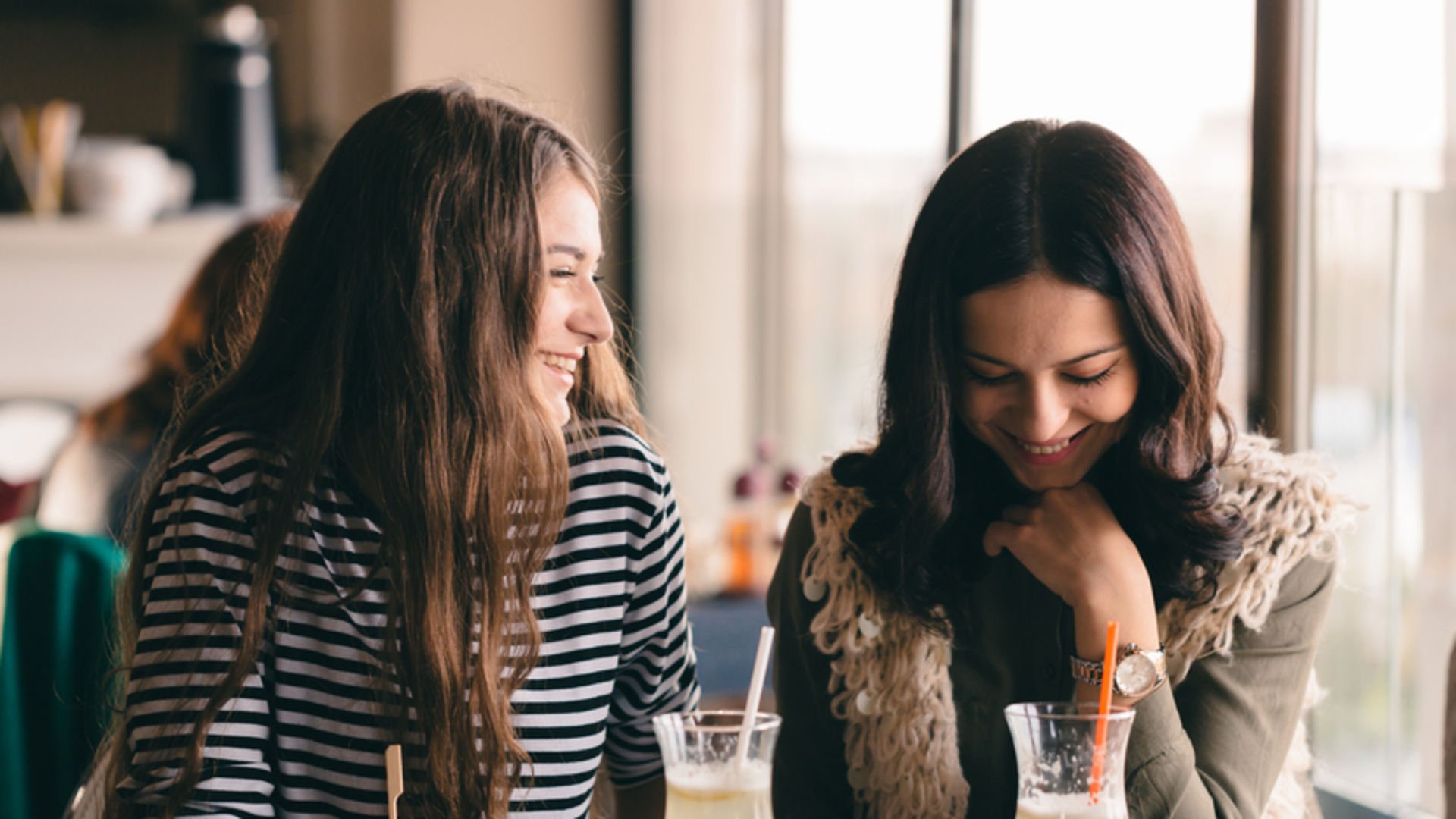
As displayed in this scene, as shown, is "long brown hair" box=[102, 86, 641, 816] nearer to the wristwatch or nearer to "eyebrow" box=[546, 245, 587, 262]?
"eyebrow" box=[546, 245, 587, 262]

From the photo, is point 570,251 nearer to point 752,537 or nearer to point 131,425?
point 131,425

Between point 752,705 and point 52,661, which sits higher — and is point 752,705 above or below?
above

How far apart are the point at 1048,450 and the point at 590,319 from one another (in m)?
0.42

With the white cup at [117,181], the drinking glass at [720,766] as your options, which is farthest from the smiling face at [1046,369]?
the white cup at [117,181]

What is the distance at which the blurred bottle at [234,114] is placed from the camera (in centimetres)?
381

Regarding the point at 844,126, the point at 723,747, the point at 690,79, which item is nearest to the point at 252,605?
the point at 723,747

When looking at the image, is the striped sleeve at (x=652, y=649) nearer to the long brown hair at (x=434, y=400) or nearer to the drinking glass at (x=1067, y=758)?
the long brown hair at (x=434, y=400)

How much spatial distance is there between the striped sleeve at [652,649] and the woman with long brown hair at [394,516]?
62 mm

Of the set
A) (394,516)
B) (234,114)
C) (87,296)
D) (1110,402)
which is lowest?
(394,516)

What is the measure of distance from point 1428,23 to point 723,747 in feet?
3.83

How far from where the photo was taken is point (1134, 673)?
116 cm

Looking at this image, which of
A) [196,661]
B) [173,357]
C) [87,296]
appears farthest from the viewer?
[87,296]

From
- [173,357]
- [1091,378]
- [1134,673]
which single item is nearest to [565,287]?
[1091,378]

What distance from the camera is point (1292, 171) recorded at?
165 cm
